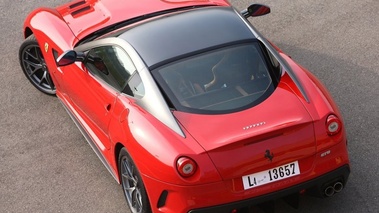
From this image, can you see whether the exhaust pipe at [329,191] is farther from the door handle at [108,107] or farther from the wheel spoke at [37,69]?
the wheel spoke at [37,69]

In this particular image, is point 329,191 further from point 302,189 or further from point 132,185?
point 132,185

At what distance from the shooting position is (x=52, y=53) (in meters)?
8.66

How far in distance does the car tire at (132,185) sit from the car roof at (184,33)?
32.3 inches

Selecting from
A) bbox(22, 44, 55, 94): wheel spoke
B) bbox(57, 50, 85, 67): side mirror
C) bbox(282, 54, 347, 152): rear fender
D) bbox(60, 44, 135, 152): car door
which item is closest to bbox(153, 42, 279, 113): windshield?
bbox(282, 54, 347, 152): rear fender

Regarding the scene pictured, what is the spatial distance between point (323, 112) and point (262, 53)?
868 millimetres

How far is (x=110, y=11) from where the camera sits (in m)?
8.56

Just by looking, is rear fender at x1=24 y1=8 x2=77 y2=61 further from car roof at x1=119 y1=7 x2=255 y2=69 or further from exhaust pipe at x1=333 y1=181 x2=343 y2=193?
exhaust pipe at x1=333 y1=181 x2=343 y2=193

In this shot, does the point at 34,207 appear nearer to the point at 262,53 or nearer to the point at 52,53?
the point at 52,53

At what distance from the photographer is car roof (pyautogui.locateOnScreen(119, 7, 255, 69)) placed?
280 inches

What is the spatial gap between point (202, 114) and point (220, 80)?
44 cm

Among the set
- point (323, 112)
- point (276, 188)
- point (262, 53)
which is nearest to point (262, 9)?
point (262, 53)

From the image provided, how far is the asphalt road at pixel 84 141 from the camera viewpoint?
748 cm

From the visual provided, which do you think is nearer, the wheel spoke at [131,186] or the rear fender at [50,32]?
the wheel spoke at [131,186]

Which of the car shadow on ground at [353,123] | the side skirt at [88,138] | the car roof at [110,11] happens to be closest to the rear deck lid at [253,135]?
the car shadow on ground at [353,123]
